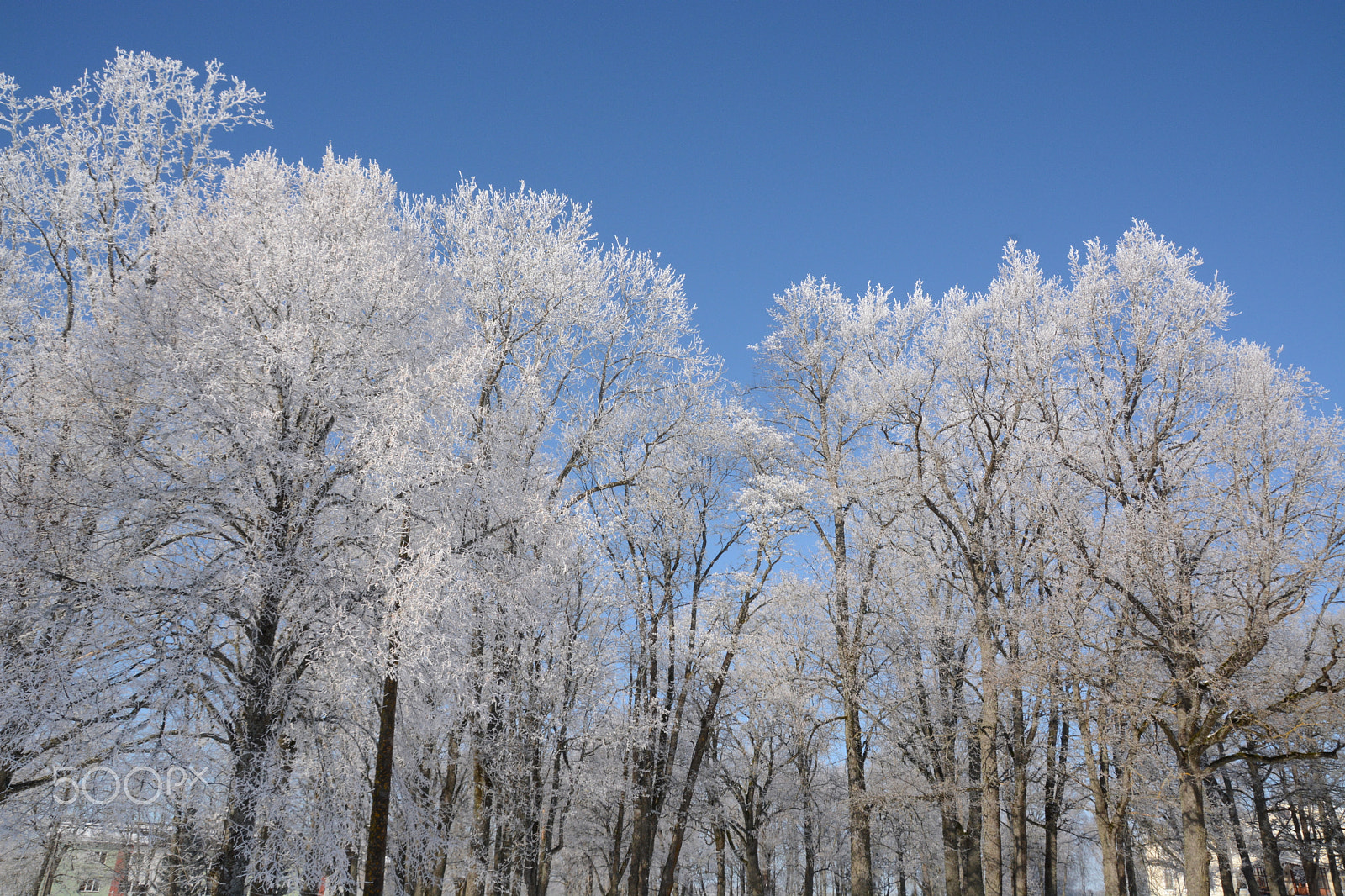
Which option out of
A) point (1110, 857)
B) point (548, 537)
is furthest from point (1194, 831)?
point (548, 537)

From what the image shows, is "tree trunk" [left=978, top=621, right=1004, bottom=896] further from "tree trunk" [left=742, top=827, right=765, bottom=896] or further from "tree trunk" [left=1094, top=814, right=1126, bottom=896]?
"tree trunk" [left=742, top=827, right=765, bottom=896]

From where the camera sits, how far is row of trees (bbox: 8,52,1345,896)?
32.8 ft

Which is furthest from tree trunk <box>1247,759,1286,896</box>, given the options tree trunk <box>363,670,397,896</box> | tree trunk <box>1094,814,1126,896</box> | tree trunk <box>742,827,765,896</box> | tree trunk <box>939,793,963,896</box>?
tree trunk <box>363,670,397,896</box>

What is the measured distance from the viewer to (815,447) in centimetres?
2008

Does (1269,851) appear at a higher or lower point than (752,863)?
higher

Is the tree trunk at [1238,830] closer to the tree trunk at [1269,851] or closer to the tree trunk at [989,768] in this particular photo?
the tree trunk at [1269,851]

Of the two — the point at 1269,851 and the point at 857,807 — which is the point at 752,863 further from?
the point at 1269,851

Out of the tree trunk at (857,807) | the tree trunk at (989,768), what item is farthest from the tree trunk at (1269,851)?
the tree trunk at (857,807)

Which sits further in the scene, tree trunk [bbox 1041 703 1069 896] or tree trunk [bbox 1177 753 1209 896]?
tree trunk [bbox 1041 703 1069 896]

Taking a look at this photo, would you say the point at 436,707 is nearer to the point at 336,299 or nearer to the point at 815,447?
the point at 336,299

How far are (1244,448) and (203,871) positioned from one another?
18154 mm

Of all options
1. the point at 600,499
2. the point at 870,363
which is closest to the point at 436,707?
the point at 600,499

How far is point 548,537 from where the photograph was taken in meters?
14.5

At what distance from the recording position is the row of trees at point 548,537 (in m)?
9.99
